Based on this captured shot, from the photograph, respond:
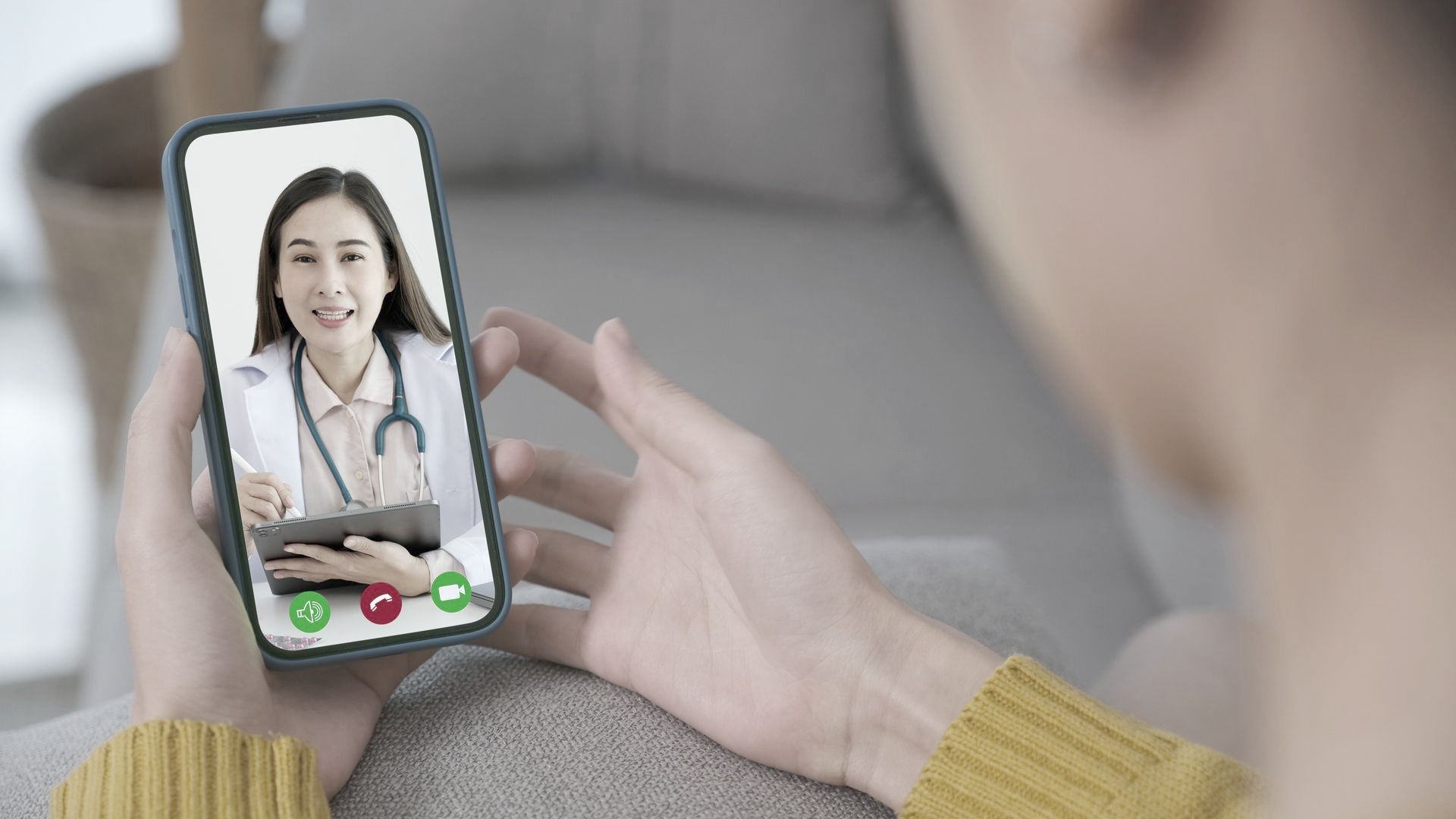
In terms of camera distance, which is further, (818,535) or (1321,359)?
(818,535)

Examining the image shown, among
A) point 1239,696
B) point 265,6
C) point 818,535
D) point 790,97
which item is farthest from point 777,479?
point 265,6

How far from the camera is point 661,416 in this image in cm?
66

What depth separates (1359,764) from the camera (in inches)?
8.2

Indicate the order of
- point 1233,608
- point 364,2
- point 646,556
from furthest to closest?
point 364,2 → point 1233,608 → point 646,556

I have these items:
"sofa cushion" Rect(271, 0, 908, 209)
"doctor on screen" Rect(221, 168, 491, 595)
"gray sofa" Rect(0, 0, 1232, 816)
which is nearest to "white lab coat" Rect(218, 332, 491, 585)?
"doctor on screen" Rect(221, 168, 491, 595)

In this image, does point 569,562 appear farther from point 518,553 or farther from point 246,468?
point 246,468

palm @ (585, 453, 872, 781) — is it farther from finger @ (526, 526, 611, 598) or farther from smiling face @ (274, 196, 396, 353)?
smiling face @ (274, 196, 396, 353)

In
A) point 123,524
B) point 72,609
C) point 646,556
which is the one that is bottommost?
point 72,609

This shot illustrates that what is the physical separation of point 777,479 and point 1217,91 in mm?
451

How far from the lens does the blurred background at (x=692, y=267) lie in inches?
40.7

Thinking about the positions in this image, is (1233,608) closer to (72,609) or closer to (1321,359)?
(1321,359)

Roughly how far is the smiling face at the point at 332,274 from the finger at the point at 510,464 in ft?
0.31

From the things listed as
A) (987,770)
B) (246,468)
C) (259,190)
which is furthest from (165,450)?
(987,770)

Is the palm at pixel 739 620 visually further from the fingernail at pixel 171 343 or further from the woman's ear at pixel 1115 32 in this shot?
the woman's ear at pixel 1115 32
